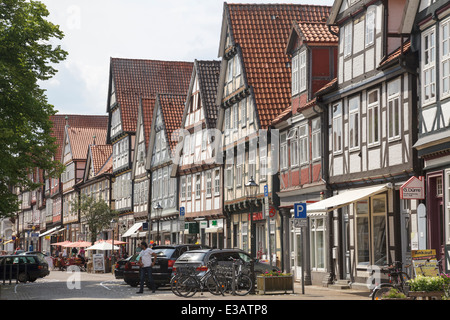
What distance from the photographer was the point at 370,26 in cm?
2889

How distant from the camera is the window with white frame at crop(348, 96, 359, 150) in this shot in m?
29.6

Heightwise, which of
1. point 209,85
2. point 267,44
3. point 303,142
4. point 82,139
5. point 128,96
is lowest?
→ point 303,142

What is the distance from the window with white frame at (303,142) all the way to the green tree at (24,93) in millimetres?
10138

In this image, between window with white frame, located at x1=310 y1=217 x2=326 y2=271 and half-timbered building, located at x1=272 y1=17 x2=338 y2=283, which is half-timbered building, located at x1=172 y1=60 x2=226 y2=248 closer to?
half-timbered building, located at x1=272 y1=17 x2=338 y2=283

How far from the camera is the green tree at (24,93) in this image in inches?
1335

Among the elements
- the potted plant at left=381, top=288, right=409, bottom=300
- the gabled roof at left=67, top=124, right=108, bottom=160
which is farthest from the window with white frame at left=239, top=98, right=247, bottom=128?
the gabled roof at left=67, top=124, right=108, bottom=160

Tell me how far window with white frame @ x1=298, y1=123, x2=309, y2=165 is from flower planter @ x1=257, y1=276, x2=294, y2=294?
8932mm

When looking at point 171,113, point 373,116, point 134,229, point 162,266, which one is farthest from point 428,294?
point 134,229

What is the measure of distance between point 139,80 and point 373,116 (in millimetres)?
44443

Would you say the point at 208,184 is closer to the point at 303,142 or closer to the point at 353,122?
the point at 303,142

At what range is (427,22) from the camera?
2428 centimetres

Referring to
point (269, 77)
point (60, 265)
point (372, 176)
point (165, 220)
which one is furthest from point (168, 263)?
point (60, 265)

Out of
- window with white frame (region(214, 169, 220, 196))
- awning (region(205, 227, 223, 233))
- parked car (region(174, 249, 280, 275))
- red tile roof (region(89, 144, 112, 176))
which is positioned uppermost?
red tile roof (region(89, 144, 112, 176))

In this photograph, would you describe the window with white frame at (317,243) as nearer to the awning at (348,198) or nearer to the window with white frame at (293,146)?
the window with white frame at (293,146)
